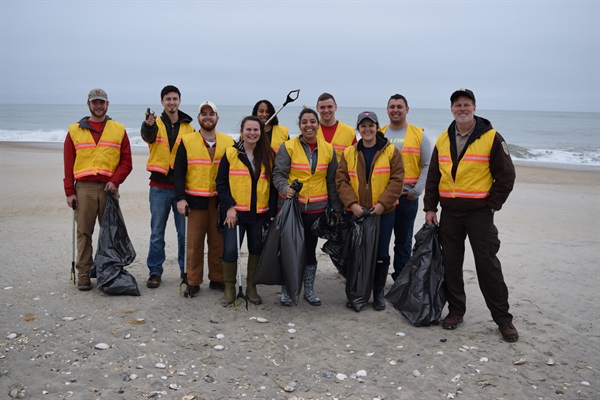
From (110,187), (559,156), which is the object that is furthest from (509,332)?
(559,156)

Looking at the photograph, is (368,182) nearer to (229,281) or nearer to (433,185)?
(433,185)

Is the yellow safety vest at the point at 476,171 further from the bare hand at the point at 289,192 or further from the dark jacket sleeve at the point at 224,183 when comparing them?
the dark jacket sleeve at the point at 224,183

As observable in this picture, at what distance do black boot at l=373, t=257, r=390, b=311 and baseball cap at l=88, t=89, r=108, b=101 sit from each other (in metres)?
3.16

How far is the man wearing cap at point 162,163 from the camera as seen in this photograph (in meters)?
5.21

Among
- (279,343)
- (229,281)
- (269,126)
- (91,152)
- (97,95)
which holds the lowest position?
(279,343)

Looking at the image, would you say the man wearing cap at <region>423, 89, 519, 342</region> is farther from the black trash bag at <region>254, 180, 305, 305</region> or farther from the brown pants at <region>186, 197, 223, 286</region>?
the brown pants at <region>186, 197, 223, 286</region>

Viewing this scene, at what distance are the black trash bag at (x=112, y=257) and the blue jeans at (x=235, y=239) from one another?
1062 mm

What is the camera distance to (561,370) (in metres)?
3.82

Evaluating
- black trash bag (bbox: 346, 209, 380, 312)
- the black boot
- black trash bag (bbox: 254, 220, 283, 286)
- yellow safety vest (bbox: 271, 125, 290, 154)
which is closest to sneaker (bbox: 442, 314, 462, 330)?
the black boot

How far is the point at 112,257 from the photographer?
204 inches

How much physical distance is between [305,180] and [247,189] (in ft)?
1.78

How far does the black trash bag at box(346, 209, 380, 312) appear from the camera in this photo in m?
4.72

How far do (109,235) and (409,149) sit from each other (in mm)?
3151

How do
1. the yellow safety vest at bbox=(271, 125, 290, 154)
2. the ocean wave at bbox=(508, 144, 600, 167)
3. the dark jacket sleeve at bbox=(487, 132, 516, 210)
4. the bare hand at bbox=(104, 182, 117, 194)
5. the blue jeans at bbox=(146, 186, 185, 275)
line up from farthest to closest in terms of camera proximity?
the ocean wave at bbox=(508, 144, 600, 167) → the yellow safety vest at bbox=(271, 125, 290, 154) → the blue jeans at bbox=(146, 186, 185, 275) → the bare hand at bbox=(104, 182, 117, 194) → the dark jacket sleeve at bbox=(487, 132, 516, 210)
